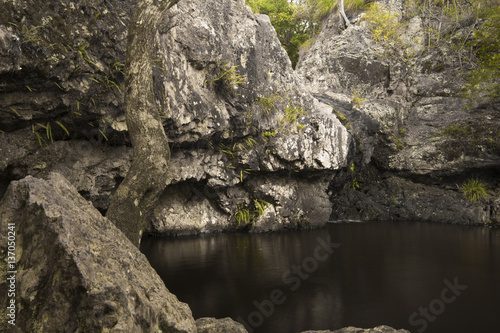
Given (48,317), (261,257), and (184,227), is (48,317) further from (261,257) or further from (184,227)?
(184,227)

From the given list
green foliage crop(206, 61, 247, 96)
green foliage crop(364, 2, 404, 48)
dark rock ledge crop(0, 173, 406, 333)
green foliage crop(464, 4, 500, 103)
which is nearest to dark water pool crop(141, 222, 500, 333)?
dark rock ledge crop(0, 173, 406, 333)

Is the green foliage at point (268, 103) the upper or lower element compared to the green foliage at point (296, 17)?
lower

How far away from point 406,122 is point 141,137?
1038 cm

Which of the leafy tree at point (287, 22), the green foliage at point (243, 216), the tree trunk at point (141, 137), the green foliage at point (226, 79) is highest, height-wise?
the leafy tree at point (287, 22)

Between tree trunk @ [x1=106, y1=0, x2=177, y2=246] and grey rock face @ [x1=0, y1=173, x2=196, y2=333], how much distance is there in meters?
2.25

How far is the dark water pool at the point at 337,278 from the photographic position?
13.2 feet

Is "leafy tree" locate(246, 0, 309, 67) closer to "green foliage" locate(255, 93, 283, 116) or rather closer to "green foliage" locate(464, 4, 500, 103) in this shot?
"green foliage" locate(464, 4, 500, 103)

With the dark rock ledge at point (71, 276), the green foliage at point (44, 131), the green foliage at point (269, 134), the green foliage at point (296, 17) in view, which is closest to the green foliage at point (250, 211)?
the green foliage at point (269, 134)

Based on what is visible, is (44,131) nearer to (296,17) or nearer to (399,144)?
(399,144)

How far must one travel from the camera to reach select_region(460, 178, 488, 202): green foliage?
1033cm

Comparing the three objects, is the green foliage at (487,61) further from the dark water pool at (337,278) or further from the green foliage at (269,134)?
the green foliage at (269,134)

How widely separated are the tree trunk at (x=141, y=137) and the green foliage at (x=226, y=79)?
284 cm

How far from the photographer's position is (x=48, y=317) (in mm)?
1964

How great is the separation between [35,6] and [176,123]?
10.2 ft
